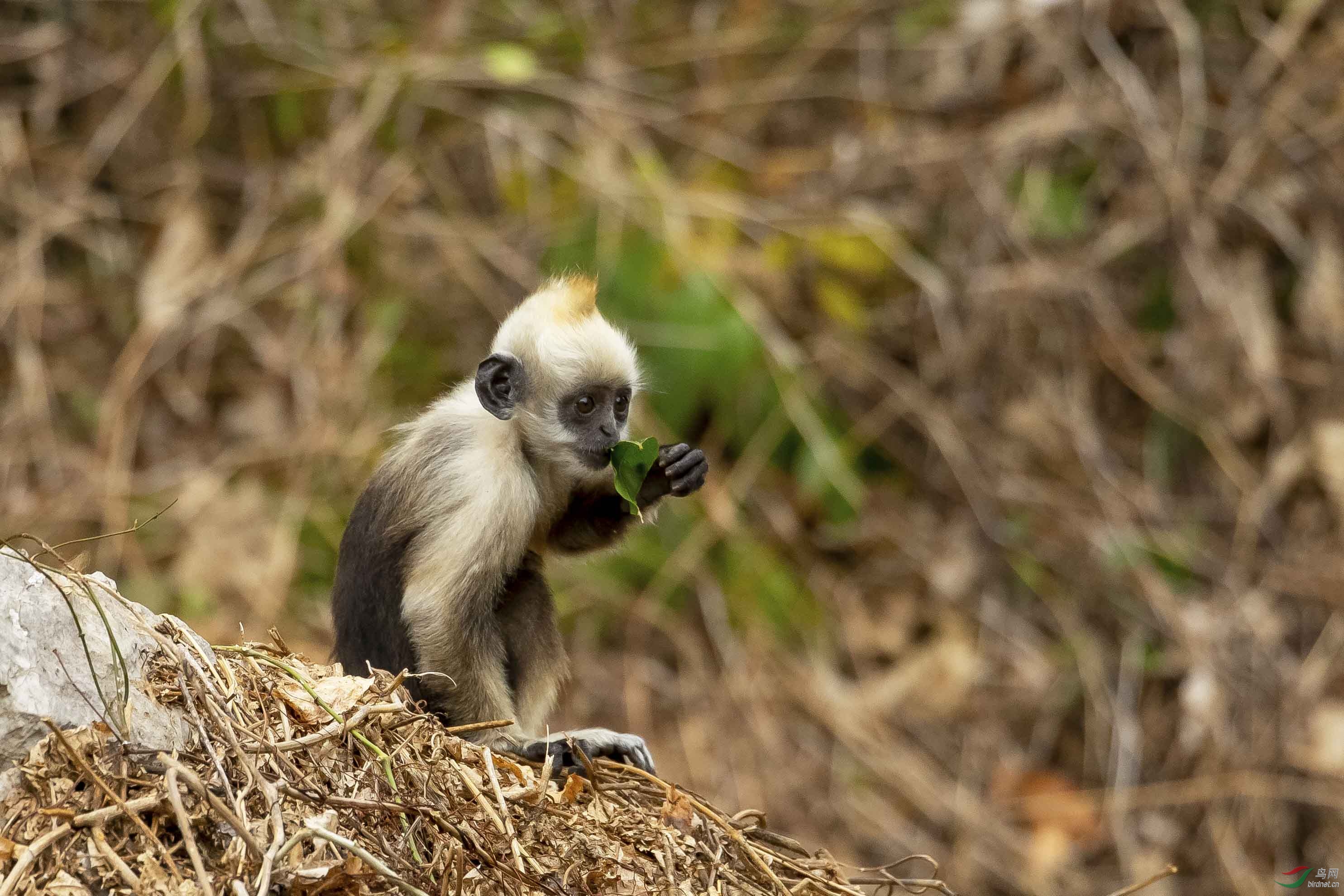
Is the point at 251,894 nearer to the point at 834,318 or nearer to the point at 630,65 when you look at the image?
the point at 834,318

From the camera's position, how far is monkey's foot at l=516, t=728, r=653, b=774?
3.71m

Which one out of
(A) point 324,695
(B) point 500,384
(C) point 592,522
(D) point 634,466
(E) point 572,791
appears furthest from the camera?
(C) point 592,522

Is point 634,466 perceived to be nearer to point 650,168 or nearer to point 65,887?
point 65,887

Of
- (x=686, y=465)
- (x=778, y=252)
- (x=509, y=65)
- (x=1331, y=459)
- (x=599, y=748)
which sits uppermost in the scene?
(x=509, y=65)

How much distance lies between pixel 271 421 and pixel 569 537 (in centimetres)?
377

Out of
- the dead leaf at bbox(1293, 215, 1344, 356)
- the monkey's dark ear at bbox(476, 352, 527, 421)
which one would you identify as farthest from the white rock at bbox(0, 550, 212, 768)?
the dead leaf at bbox(1293, 215, 1344, 356)

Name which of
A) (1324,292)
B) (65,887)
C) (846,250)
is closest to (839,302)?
(846,250)

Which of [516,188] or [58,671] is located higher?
[516,188]

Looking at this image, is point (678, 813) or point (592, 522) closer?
point (678, 813)

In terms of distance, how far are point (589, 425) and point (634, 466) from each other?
0.24m

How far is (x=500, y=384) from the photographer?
162 inches

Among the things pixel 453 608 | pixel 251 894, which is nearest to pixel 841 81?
pixel 453 608

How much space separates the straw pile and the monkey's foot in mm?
153

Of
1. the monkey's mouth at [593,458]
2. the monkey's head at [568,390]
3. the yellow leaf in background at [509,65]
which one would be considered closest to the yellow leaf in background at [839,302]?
the yellow leaf in background at [509,65]
